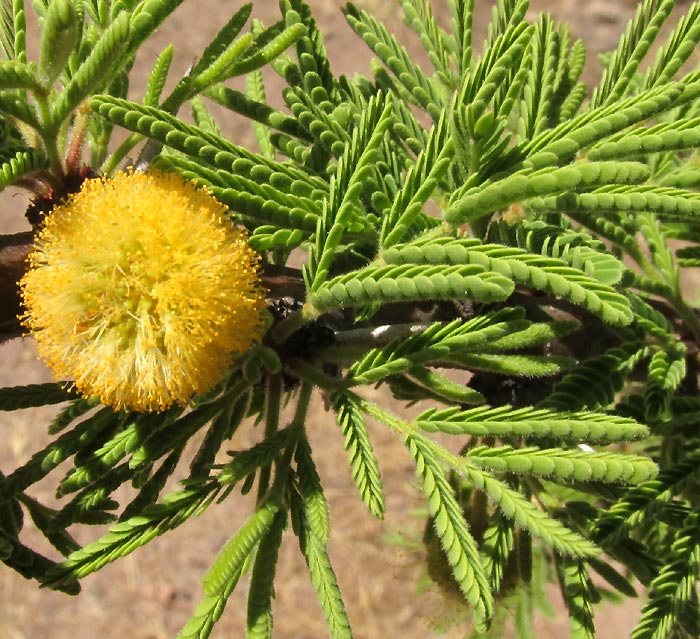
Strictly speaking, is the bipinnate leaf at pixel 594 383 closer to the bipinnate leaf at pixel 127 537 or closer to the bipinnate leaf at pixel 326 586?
the bipinnate leaf at pixel 326 586

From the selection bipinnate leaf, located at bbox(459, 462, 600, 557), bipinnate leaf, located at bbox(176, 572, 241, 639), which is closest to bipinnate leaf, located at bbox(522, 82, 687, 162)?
bipinnate leaf, located at bbox(459, 462, 600, 557)

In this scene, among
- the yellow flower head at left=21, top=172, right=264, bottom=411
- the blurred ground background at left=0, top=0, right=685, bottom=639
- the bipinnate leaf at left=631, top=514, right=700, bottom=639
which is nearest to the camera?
the yellow flower head at left=21, top=172, right=264, bottom=411

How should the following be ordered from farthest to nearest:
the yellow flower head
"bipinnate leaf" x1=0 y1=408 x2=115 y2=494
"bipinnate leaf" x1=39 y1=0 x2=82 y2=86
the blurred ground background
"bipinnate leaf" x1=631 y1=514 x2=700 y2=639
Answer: the blurred ground background → "bipinnate leaf" x1=631 y1=514 x2=700 y2=639 → "bipinnate leaf" x1=0 y1=408 x2=115 y2=494 → the yellow flower head → "bipinnate leaf" x1=39 y1=0 x2=82 y2=86

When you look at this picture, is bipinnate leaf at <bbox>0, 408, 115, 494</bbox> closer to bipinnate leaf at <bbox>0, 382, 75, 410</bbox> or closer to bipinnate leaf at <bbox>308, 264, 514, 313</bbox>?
bipinnate leaf at <bbox>0, 382, 75, 410</bbox>

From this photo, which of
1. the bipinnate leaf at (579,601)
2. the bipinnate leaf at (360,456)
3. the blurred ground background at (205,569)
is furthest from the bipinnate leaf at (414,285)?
the blurred ground background at (205,569)

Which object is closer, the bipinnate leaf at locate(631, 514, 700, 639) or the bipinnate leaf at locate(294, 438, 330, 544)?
the bipinnate leaf at locate(294, 438, 330, 544)

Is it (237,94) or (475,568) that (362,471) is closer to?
(475,568)

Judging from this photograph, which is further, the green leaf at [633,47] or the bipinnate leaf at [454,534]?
the green leaf at [633,47]
